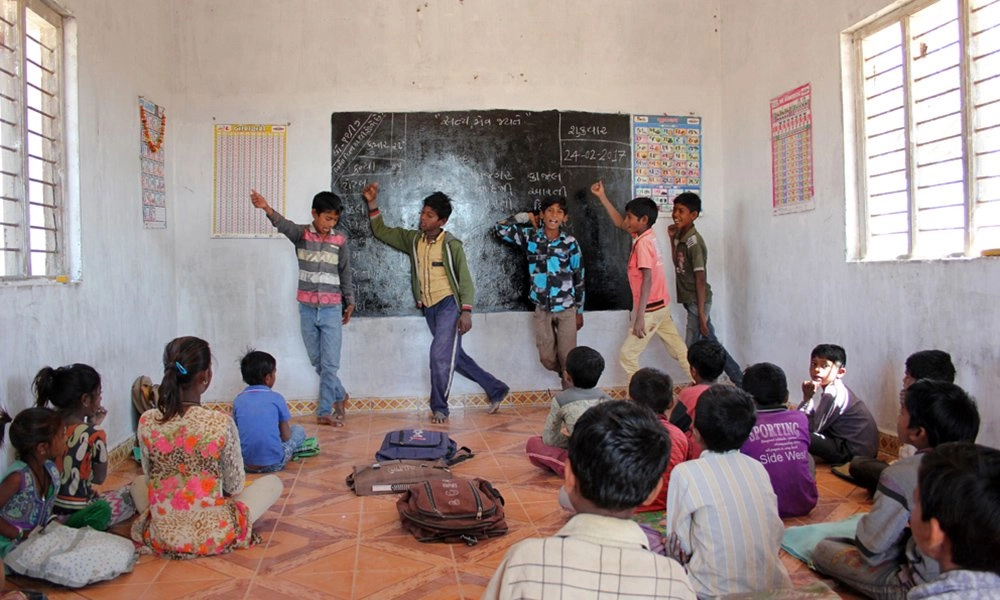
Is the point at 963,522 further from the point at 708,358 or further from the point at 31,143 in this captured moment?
the point at 31,143

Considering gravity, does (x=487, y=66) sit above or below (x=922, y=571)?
above

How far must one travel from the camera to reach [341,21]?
5.69 m

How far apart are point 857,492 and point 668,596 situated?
8.94ft

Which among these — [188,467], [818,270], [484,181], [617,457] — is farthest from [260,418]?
[818,270]

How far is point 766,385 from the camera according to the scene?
3.13 m

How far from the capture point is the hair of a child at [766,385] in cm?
311

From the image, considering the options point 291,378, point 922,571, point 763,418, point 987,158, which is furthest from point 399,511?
point 987,158

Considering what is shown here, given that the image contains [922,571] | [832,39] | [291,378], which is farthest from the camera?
[291,378]

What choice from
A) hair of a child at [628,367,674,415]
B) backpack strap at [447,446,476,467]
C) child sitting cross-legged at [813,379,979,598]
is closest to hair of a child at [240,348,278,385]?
backpack strap at [447,446,476,467]

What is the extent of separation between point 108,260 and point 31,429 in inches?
71.8

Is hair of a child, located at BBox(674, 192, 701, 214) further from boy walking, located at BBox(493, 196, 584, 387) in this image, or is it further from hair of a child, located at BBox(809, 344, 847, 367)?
hair of a child, located at BBox(809, 344, 847, 367)

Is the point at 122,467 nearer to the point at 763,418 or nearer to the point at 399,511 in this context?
the point at 399,511

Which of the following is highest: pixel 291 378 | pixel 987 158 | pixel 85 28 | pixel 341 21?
pixel 341 21

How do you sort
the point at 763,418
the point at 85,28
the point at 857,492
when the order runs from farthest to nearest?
the point at 85,28, the point at 857,492, the point at 763,418
